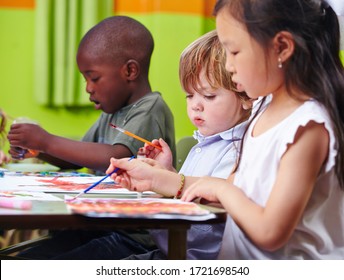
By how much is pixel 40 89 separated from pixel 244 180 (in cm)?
222

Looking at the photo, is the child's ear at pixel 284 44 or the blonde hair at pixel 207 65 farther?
the blonde hair at pixel 207 65

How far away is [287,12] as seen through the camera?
3.73 ft

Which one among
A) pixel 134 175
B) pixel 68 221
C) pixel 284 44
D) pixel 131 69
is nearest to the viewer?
pixel 68 221

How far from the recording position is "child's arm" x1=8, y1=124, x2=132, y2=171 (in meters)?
2.03

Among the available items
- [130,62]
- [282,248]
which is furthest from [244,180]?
[130,62]

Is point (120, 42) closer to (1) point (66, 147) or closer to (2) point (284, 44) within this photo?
(1) point (66, 147)

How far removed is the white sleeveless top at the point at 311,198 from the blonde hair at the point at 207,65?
427mm

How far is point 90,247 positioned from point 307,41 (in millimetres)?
769

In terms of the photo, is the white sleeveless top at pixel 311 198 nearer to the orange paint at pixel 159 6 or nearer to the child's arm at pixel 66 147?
Answer: the child's arm at pixel 66 147

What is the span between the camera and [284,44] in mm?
1139

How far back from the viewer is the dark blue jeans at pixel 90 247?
165cm

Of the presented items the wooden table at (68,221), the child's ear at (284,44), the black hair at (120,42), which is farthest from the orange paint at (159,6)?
the wooden table at (68,221)

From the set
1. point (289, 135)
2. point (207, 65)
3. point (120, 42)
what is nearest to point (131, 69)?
point (120, 42)
